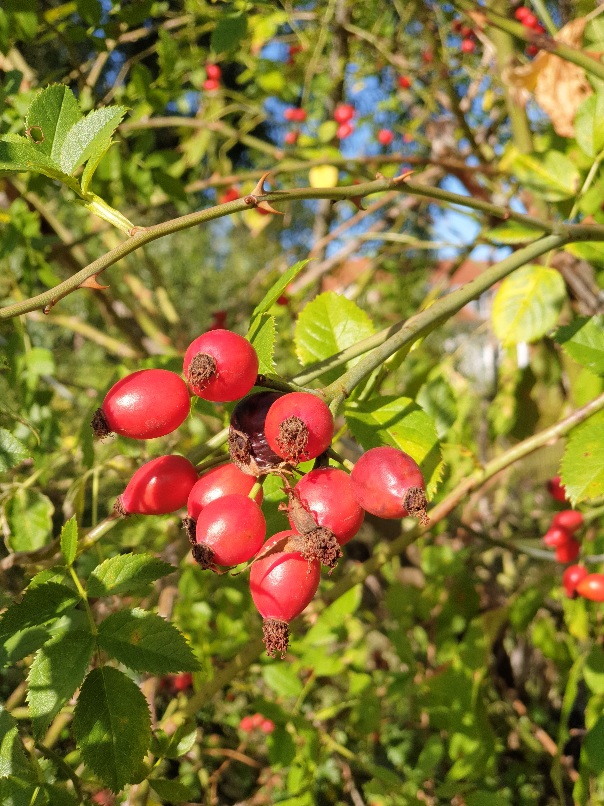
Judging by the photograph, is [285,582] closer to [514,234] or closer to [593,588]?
[514,234]

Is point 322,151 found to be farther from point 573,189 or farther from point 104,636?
point 104,636

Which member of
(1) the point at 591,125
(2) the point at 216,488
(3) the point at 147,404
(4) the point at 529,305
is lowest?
(4) the point at 529,305

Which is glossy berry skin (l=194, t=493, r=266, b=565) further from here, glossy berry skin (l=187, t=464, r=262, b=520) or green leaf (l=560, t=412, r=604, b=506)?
green leaf (l=560, t=412, r=604, b=506)

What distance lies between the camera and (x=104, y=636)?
2.65ft

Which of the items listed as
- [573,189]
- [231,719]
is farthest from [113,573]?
[231,719]

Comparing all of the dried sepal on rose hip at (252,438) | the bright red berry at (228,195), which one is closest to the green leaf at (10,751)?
the dried sepal on rose hip at (252,438)

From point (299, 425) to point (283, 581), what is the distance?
187mm

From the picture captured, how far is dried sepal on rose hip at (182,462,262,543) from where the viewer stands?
2.51ft

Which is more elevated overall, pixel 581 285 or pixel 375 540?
pixel 581 285

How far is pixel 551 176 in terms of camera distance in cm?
146

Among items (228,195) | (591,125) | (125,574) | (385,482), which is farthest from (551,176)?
(228,195)

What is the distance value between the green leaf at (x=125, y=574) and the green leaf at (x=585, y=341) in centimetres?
77

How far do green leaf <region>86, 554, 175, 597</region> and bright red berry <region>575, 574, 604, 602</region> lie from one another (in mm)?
1186

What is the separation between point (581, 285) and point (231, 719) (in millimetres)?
1926
